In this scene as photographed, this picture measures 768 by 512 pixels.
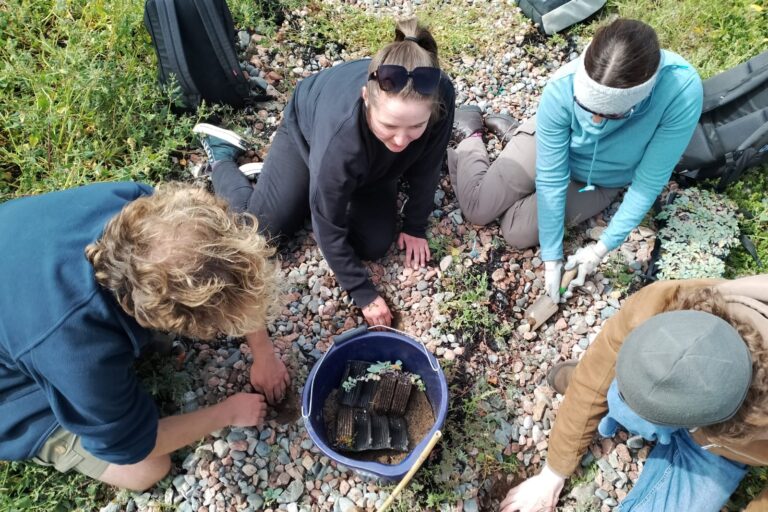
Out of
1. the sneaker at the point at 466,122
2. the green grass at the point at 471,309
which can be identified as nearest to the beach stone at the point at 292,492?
the green grass at the point at 471,309

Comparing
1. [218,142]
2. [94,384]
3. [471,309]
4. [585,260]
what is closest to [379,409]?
[471,309]

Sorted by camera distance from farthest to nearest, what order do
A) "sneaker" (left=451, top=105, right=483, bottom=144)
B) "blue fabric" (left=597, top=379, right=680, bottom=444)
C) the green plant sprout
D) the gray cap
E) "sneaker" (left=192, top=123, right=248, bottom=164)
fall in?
"sneaker" (left=451, top=105, right=483, bottom=144) < "sneaker" (left=192, top=123, right=248, bottom=164) < the green plant sprout < "blue fabric" (left=597, top=379, right=680, bottom=444) < the gray cap

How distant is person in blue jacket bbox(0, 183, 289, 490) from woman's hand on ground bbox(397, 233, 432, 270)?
3.92ft

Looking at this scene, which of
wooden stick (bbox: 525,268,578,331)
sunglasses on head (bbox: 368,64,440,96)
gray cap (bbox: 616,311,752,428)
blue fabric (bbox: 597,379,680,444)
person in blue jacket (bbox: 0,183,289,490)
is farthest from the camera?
wooden stick (bbox: 525,268,578,331)

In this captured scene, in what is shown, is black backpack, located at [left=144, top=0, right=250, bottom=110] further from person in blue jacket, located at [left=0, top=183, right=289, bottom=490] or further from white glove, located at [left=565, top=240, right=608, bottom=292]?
white glove, located at [left=565, top=240, right=608, bottom=292]

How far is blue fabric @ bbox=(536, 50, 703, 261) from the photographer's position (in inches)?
94.8

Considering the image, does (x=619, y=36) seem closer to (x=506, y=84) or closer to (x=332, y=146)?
(x=332, y=146)

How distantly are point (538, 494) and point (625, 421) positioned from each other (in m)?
0.50

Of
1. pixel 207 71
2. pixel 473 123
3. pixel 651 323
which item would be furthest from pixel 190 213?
pixel 473 123

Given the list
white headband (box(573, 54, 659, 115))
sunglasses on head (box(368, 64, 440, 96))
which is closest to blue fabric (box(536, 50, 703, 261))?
white headband (box(573, 54, 659, 115))

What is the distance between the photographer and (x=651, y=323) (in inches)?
61.9

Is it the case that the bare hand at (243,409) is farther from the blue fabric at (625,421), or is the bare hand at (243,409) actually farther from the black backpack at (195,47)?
the black backpack at (195,47)

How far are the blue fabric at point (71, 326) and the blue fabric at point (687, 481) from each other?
6.68 ft

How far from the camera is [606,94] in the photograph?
7.11 ft
